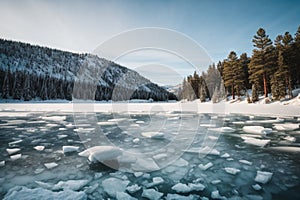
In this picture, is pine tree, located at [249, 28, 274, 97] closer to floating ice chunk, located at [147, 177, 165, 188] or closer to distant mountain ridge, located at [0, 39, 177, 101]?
floating ice chunk, located at [147, 177, 165, 188]

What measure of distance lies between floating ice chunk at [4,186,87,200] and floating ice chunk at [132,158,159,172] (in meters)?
1.34

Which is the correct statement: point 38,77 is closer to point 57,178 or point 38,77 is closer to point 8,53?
point 8,53

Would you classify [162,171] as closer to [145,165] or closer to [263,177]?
[145,165]

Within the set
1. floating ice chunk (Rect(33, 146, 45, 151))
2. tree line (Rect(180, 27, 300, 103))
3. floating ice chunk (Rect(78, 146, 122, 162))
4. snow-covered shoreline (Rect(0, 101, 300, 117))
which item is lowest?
floating ice chunk (Rect(33, 146, 45, 151))

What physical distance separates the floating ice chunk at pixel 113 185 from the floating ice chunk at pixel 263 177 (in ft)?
7.64

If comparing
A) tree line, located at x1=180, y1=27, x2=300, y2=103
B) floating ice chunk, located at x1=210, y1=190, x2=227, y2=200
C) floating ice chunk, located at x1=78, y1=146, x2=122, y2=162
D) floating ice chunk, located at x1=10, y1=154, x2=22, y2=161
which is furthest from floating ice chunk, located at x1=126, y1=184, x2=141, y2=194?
tree line, located at x1=180, y1=27, x2=300, y2=103

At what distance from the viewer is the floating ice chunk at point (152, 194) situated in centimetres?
253

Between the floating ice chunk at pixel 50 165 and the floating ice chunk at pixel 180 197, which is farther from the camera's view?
the floating ice chunk at pixel 50 165

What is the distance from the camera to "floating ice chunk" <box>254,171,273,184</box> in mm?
2930

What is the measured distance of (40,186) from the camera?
285cm

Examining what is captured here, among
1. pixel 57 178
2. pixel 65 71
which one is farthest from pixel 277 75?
pixel 65 71

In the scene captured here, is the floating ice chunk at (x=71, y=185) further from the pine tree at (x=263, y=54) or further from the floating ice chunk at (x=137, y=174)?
the pine tree at (x=263, y=54)

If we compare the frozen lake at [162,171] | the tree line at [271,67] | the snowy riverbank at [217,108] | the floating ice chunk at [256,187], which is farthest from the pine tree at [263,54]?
the floating ice chunk at [256,187]

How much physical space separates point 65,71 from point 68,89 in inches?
1596
